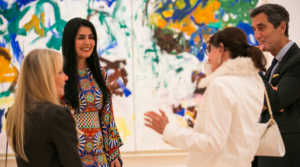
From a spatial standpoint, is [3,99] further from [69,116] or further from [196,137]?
[196,137]

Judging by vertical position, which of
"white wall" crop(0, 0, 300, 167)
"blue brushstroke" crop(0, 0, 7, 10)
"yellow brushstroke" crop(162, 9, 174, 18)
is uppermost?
"blue brushstroke" crop(0, 0, 7, 10)

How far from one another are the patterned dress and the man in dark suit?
113 cm

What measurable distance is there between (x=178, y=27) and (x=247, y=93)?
88.0 inches

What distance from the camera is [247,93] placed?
4.63 ft

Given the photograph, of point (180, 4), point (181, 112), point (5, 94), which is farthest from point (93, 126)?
point (180, 4)

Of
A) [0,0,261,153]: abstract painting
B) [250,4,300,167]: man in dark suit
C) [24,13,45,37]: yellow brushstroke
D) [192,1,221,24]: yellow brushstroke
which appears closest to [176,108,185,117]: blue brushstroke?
[0,0,261,153]: abstract painting

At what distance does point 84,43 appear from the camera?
200cm

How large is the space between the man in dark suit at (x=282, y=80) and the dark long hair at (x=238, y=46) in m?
0.44

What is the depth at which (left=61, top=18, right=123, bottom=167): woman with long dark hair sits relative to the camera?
1872 millimetres

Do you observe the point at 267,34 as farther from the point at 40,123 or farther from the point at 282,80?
the point at 40,123

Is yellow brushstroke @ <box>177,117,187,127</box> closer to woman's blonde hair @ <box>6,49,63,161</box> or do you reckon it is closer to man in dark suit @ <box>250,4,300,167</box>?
man in dark suit @ <box>250,4,300,167</box>

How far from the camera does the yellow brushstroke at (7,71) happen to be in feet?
10.8

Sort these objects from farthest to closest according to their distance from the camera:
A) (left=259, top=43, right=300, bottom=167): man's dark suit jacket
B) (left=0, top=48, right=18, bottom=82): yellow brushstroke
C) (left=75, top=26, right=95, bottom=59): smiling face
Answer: (left=0, top=48, right=18, bottom=82): yellow brushstroke, (left=75, top=26, right=95, bottom=59): smiling face, (left=259, top=43, right=300, bottom=167): man's dark suit jacket

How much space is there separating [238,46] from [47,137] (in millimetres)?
1099
